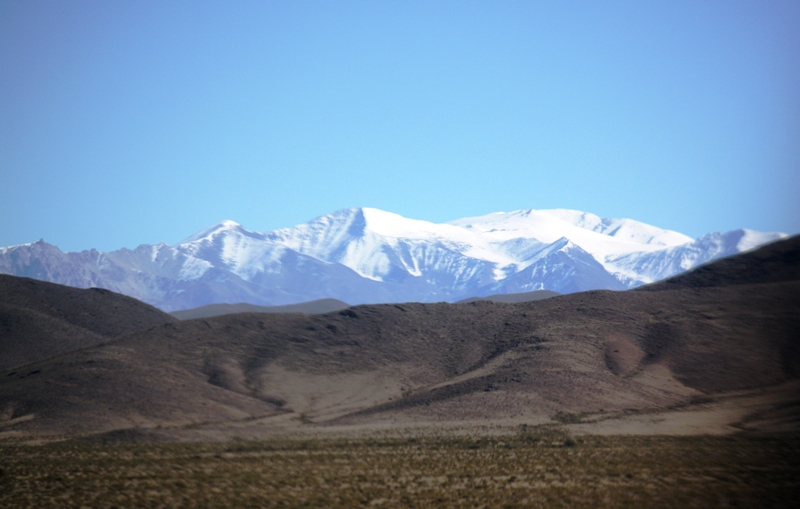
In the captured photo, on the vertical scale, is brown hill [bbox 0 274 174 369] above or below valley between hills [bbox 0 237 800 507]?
above

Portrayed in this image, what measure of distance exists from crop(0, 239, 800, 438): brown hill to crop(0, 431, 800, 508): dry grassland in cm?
1653

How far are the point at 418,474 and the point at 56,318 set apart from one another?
97.5 metres

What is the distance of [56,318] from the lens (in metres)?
129

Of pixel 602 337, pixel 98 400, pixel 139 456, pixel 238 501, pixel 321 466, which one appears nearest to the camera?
pixel 238 501

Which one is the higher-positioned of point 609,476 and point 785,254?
point 785,254

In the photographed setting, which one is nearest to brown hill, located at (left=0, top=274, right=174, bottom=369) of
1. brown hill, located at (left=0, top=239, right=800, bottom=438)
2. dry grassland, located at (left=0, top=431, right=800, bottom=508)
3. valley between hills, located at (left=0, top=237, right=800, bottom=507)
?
valley between hills, located at (left=0, top=237, right=800, bottom=507)

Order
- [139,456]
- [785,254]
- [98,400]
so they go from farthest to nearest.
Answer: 1. [785,254]
2. [98,400]
3. [139,456]

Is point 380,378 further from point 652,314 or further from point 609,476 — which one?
point 609,476

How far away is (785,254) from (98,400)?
3644 inches

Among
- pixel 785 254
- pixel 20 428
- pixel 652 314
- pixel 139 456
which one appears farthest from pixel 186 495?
pixel 785 254

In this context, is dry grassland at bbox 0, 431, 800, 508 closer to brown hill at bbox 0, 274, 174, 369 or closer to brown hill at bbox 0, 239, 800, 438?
brown hill at bbox 0, 239, 800, 438

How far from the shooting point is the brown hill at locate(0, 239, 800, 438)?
82.8m

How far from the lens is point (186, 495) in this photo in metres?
42.3

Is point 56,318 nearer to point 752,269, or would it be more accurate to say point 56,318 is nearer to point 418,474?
point 418,474
